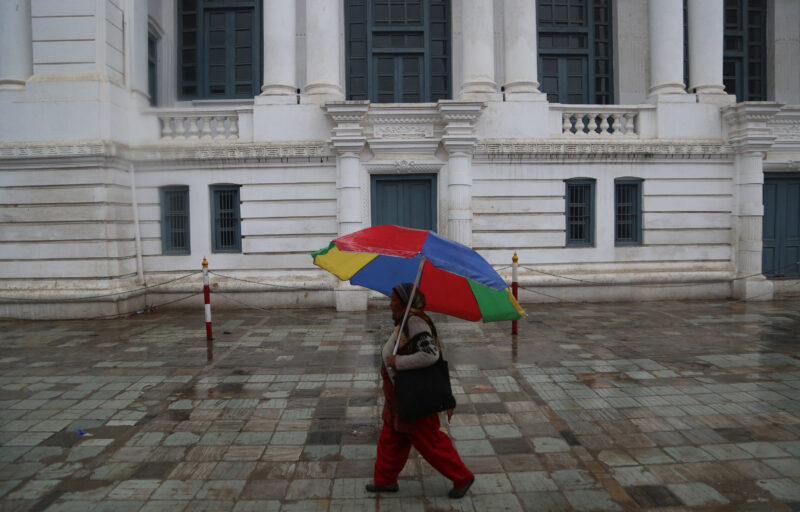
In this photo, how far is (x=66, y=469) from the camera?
503 centimetres

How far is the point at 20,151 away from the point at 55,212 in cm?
156

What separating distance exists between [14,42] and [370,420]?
41.7ft

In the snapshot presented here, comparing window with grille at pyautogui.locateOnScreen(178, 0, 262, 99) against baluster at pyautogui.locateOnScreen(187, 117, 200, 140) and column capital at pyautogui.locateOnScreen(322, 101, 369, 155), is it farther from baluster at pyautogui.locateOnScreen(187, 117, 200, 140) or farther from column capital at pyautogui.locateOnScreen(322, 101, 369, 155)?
column capital at pyautogui.locateOnScreen(322, 101, 369, 155)

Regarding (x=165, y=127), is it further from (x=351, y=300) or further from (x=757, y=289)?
(x=757, y=289)

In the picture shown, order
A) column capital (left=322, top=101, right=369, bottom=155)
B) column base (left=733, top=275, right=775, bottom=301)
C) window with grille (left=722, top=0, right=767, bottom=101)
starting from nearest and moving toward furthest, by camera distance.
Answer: column capital (left=322, top=101, right=369, bottom=155), column base (left=733, top=275, right=775, bottom=301), window with grille (left=722, top=0, right=767, bottom=101)

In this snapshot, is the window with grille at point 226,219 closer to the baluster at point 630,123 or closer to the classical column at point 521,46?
the classical column at point 521,46

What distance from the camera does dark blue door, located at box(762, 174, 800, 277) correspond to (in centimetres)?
1477

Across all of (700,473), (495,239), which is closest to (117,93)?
(495,239)

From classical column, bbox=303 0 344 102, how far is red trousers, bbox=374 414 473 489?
10839 mm

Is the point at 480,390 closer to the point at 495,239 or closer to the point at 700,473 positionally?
the point at 700,473

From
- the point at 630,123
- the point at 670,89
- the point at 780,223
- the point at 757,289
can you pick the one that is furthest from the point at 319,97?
the point at 780,223

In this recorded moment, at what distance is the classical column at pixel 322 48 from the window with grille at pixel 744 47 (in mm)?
12750

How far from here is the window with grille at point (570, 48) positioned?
52.7 feet

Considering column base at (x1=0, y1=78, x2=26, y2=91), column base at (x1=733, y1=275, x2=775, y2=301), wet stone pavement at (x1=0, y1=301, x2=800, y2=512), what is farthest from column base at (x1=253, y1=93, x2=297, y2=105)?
column base at (x1=733, y1=275, x2=775, y2=301)
